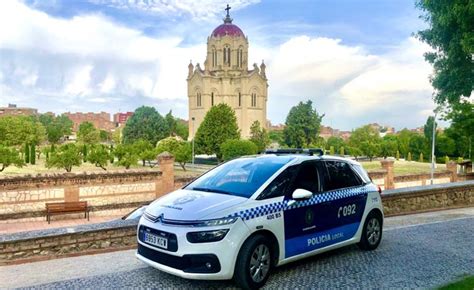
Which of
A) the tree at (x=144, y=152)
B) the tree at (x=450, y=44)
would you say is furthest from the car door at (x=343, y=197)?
the tree at (x=144, y=152)

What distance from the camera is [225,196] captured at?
16.7 ft

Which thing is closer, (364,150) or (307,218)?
(307,218)

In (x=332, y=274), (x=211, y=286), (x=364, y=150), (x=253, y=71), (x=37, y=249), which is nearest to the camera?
(x=211, y=286)

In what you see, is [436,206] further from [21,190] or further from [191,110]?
[191,110]

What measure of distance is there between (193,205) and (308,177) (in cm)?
183

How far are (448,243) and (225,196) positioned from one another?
475cm

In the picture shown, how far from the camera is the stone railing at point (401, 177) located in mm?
21516

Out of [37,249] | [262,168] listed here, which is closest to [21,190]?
[37,249]

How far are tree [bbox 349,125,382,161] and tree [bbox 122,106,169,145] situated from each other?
35.4m

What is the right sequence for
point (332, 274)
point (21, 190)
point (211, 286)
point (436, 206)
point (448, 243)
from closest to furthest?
1. point (211, 286)
2. point (332, 274)
3. point (448, 243)
4. point (436, 206)
5. point (21, 190)

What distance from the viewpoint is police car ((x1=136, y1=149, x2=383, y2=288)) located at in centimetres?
457

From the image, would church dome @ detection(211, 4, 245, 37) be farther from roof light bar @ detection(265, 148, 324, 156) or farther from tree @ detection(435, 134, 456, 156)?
roof light bar @ detection(265, 148, 324, 156)

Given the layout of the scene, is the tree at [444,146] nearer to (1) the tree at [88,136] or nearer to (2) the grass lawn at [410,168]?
(2) the grass lawn at [410,168]

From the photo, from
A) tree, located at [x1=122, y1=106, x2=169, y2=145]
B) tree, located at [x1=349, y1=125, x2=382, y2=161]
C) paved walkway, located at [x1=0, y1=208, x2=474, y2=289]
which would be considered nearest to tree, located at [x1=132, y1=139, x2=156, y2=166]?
tree, located at [x1=122, y1=106, x2=169, y2=145]
